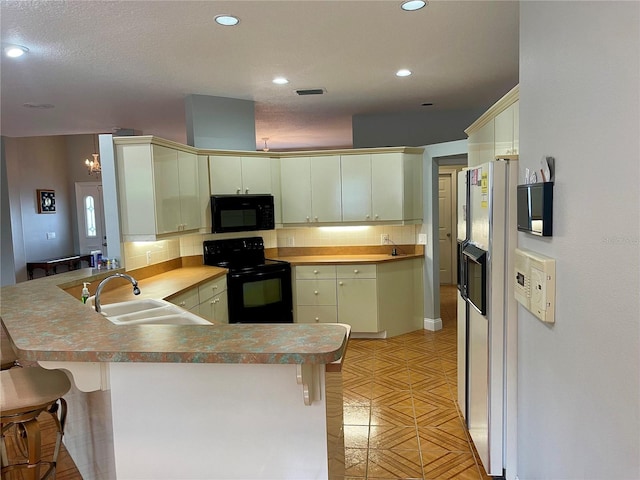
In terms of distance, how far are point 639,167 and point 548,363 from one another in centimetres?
91

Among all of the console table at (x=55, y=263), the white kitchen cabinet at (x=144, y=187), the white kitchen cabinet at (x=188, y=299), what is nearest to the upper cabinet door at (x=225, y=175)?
the white kitchen cabinet at (x=144, y=187)

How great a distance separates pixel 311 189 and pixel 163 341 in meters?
3.72

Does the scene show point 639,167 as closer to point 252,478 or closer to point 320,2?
point 252,478

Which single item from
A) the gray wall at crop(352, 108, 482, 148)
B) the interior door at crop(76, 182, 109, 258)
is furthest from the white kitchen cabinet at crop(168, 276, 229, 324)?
the interior door at crop(76, 182, 109, 258)

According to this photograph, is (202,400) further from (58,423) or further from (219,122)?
(219,122)

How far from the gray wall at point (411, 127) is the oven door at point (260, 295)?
208 centimetres

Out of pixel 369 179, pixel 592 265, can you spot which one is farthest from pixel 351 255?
pixel 592 265

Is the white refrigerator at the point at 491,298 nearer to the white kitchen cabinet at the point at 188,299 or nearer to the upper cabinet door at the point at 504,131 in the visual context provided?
→ the upper cabinet door at the point at 504,131

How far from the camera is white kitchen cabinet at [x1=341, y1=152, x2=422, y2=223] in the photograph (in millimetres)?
4957

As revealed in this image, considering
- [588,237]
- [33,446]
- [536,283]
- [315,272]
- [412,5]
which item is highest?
[412,5]

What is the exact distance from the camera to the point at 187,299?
3.56 meters

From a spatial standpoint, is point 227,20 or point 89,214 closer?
point 227,20

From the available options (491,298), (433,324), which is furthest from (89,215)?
(491,298)

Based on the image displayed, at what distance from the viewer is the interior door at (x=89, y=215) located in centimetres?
998
